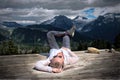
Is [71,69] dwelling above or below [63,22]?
below

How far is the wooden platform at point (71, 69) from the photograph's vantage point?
3.47 meters

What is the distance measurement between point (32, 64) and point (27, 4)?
331 cm

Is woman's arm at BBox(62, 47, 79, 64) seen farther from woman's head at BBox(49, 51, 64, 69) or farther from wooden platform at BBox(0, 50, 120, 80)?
woman's head at BBox(49, 51, 64, 69)

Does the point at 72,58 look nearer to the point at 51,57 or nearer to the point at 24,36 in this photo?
the point at 51,57

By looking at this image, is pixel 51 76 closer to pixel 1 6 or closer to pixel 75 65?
pixel 75 65

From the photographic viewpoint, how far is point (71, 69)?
380 centimetres

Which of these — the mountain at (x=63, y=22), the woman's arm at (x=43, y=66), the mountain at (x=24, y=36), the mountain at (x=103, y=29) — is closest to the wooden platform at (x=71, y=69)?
the woman's arm at (x=43, y=66)

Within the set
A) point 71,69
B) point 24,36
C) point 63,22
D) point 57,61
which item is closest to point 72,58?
point 71,69

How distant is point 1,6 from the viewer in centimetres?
676

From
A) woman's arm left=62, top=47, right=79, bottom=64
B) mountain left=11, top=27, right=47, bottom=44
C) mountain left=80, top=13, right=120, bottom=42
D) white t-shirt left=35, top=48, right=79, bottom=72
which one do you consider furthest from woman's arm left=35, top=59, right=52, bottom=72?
mountain left=11, top=27, right=47, bottom=44

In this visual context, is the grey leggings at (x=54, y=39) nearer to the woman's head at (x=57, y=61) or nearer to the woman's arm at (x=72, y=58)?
the woman's arm at (x=72, y=58)

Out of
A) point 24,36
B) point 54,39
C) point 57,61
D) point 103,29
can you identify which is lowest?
point 24,36

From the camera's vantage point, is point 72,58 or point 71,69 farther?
point 72,58

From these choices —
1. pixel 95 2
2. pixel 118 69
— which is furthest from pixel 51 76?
pixel 95 2
